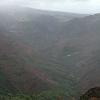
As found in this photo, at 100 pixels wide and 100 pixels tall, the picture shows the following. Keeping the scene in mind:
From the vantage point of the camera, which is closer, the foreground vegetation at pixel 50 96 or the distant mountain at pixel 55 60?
the foreground vegetation at pixel 50 96

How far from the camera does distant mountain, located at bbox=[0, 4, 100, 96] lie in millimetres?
100500

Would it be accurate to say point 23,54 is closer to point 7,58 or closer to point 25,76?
point 7,58

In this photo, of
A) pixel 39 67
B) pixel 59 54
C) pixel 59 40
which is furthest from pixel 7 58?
pixel 59 40

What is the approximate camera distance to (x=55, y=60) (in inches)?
5546

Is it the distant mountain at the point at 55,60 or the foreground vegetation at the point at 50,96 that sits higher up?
the distant mountain at the point at 55,60

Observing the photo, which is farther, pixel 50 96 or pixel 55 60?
pixel 55 60

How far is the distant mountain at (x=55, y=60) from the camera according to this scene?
3957 inches

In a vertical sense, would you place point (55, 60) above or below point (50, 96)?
above

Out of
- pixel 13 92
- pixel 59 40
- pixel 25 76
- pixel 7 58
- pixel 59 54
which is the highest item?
pixel 59 40

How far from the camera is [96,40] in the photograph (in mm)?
157500

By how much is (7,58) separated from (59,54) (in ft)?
140

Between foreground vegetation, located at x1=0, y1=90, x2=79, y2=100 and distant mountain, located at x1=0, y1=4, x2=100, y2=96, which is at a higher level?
distant mountain, located at x1=0, y1=4, x2=100, y2=96

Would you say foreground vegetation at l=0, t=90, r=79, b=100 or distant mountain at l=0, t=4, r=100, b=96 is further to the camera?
distant mountain at l=0, t=4, r=100, b=96

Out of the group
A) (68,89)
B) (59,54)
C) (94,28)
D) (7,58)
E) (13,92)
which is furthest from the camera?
(94,28)
